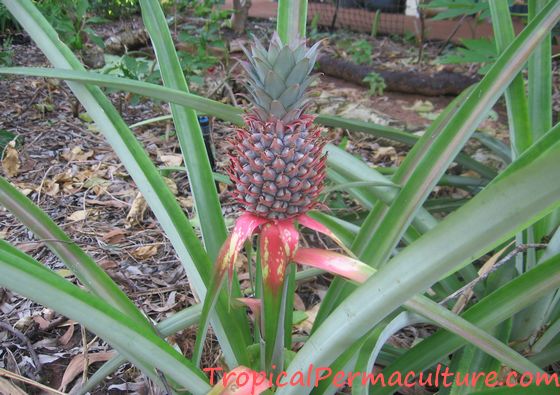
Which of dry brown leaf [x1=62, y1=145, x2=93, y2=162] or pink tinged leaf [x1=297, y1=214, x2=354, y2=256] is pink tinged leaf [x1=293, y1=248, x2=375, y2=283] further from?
dry brown leaf [x1=62, y1=145, x2=93, y2=162]

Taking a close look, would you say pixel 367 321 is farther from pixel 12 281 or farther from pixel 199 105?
pixel 199 105

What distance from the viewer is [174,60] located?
3.80ft

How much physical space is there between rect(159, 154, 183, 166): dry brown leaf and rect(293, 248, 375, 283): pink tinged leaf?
1.77 metres

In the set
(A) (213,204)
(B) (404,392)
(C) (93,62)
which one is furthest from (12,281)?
(C) (93,62)

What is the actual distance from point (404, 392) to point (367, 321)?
0.76 meters

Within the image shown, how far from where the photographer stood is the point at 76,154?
2496mm

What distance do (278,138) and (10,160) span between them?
1.96 metres

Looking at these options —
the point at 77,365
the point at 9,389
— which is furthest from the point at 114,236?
the point at 9,389

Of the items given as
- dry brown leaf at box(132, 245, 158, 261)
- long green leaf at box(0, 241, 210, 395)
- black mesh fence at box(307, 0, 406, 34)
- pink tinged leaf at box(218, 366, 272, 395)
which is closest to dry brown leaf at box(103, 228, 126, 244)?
dry brown leaf at box(132, 245, 158, 261)

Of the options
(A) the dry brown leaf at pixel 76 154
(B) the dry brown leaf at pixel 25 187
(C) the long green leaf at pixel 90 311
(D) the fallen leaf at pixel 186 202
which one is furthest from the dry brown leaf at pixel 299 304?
(A) the dry brown leaf at pixel 76 154

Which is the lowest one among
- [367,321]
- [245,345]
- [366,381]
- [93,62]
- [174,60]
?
[93,62]

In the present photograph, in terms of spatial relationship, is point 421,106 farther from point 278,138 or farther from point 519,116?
point 278,138

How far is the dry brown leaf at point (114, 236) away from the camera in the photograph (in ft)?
6.04

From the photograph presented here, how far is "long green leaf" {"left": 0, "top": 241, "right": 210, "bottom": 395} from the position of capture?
2.12 feet
